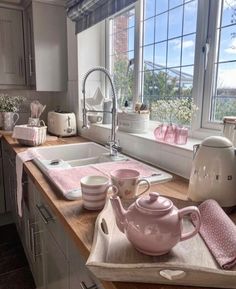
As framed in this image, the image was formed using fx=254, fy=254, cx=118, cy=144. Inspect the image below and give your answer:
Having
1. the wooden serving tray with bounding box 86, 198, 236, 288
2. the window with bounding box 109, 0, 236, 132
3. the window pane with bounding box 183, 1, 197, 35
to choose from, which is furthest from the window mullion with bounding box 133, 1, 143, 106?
the wooden serving tray with bounding box 86, 198, 236, 288

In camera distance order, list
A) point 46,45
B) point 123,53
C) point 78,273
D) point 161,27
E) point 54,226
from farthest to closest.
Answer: point 46,45, point 123,53, point 161,27, point 54,226, point 78,273

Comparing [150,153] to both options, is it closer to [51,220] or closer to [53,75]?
[51,220]

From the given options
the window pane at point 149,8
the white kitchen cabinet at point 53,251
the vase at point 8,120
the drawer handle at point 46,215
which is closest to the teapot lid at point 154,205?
the white kitchen cabinet at point 53,251

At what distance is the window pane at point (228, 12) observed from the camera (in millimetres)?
1167

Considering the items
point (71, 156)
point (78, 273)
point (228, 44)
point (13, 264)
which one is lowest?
point (13, 264)

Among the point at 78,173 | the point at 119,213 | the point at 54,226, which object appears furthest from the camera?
the point at 78,173

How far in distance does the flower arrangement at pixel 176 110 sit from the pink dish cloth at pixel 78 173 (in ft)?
1.17

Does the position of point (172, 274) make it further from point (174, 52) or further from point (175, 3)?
point (175, 3)

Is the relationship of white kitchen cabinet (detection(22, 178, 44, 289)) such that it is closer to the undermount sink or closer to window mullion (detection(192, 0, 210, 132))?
the undermount sink

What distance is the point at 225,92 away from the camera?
4.11ft

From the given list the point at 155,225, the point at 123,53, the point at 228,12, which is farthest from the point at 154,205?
the point at 123,53

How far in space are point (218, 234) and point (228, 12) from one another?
104 cm

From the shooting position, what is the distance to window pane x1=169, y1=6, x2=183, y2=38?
1.47 metres

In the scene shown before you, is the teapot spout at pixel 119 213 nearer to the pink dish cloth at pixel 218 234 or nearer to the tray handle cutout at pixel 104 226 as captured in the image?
the tray handle cutout at pixel 104 226
